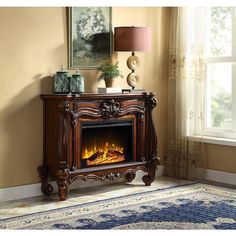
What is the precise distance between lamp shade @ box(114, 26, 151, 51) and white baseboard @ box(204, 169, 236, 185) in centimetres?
158

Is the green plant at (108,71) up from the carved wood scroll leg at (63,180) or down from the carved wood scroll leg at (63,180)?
up

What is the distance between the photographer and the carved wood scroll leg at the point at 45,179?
5090 millimetres

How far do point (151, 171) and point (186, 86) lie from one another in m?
1.06

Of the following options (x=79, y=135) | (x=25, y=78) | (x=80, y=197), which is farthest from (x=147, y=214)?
(x=25, y=78)

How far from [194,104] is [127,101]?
0.98m

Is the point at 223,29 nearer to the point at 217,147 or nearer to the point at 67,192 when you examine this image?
the point at 217,147

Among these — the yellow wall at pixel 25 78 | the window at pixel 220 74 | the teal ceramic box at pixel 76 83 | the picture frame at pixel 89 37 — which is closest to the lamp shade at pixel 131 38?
the picture frame at pixel 89 37

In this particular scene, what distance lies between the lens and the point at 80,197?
5039mm

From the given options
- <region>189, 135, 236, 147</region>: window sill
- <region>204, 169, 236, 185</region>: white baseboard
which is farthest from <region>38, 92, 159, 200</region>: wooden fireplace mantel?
<region>204, 169, 236, 185</region>: white baseboard

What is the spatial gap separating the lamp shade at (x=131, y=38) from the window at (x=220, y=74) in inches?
35.3

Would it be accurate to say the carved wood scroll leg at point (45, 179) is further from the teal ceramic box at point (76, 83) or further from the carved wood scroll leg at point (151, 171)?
A: the carved wood scroll leg at point (151, 171)

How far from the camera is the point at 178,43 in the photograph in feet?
19.5

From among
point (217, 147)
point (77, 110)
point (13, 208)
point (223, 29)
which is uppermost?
point (223, 29)

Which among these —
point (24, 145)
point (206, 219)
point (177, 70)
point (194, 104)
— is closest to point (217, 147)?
point (194, 104)
